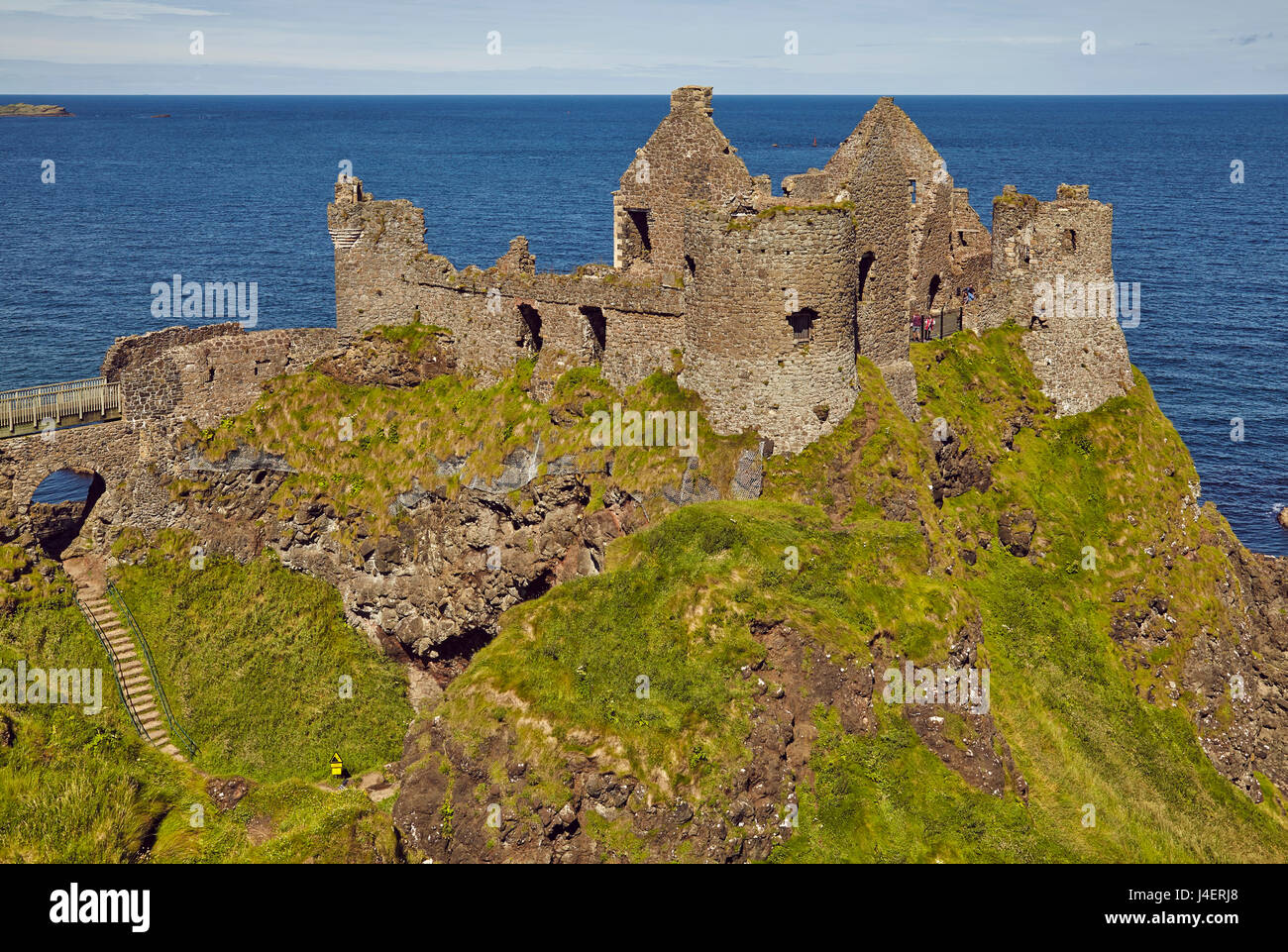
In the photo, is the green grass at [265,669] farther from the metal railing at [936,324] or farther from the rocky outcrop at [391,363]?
the metal railing at [936,324]

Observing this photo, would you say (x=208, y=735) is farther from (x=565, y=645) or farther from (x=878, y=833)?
(x=878, y=833)

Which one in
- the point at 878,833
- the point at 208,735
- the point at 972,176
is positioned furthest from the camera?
the point at 972,176

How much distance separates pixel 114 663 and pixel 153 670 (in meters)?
1.43

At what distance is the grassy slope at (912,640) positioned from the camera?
111 ft

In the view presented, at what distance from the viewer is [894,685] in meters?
35.3

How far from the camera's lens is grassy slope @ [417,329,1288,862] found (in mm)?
33750

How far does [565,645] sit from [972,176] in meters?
163

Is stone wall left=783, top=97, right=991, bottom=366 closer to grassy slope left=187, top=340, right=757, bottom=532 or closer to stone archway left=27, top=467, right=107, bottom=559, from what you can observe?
grassy slope left=187, top=340, right=757, bottom=532

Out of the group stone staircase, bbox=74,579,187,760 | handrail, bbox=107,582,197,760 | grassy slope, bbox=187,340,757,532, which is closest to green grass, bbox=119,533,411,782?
handrail, bbox=107,582,197,760

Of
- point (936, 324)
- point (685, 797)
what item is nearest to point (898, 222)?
point (936, 324)

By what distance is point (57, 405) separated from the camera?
49469 mm

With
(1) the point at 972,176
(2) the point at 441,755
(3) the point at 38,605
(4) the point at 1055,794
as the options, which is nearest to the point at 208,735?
(3) the point at 38,605

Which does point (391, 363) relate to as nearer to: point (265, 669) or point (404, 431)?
point (404, 431)

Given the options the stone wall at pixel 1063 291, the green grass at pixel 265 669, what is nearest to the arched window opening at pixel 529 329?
the green grass at pixel 265 669
